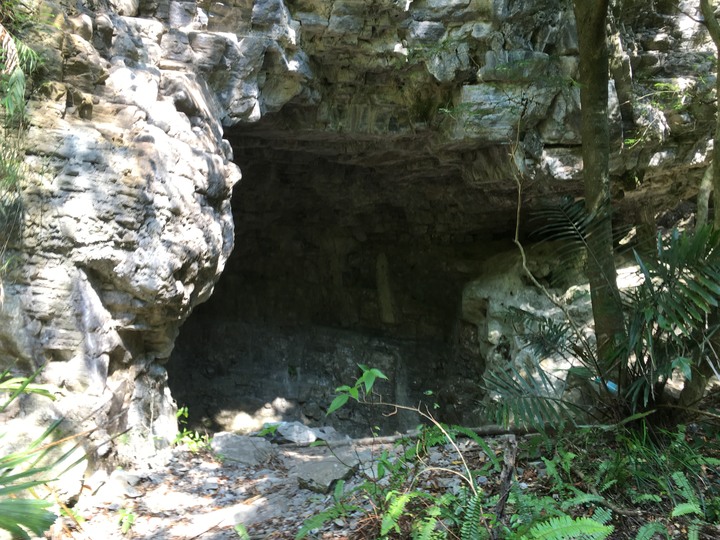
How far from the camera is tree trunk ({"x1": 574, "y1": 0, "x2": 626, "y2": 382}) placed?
3705 millimetres

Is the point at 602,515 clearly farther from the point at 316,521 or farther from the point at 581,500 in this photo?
the point at 316,521

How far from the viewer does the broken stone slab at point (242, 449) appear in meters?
4.89

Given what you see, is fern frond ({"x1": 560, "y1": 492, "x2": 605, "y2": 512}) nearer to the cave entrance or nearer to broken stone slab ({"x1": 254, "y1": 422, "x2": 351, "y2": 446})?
broken stone slab ({"x1": 254, "y1": 422, "x2": 351, "y2": 446})

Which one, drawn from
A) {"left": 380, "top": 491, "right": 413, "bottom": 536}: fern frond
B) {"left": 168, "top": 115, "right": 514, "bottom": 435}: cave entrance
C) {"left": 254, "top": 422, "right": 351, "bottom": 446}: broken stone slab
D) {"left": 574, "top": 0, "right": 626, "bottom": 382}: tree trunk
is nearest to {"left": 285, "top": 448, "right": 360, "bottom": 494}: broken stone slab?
{"left": 380, "top": 491, "right": 413, "bottom": 536}: fern frond

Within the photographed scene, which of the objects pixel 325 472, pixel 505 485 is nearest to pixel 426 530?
pixel 505 485

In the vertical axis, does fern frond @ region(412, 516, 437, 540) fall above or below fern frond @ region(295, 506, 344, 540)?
above

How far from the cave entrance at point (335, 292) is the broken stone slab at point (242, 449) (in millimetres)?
3505

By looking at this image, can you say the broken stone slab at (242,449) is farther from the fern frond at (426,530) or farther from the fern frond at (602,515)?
the fern frond at (602,515)

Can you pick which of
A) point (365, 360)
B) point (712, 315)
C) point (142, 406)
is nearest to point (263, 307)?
point (365, 360)

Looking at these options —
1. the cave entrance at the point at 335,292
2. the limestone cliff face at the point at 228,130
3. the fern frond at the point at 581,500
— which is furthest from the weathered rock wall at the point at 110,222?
the cave entrance at the point at 335,292

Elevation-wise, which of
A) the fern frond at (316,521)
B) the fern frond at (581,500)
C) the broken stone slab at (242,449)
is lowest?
the broken stone slab at (242,449)

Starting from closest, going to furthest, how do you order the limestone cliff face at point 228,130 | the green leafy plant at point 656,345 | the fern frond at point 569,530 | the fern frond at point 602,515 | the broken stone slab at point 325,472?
the fern frond at point 569,530 → the fern frond at point 602,515 → the green leafy plant at point 656,345 → the broken stone slab at point 325,472 → the limestone cliff face at point 228,130

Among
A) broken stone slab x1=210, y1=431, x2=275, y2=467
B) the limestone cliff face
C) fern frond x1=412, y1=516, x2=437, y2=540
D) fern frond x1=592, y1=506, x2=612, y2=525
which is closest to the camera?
fern frond x1=412, y1=516, x2=437, y2=540

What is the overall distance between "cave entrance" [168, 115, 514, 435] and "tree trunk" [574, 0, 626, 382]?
14.1 ft
